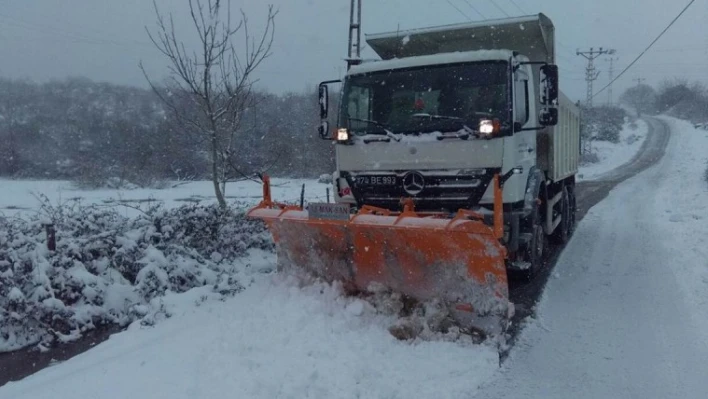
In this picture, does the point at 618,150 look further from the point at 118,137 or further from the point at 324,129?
the point at 324,129

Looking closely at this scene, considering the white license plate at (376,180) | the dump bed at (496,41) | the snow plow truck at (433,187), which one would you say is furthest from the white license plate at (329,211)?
the dump bed at (496,41)

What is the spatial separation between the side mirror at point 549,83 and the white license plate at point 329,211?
2.42m

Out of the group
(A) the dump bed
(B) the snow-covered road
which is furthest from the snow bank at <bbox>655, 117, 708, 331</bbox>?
(A) the dump bed

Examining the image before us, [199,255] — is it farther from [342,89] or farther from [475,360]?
[475,360]

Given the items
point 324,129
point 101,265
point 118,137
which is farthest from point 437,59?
point 118,137

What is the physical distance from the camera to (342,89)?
6.69m

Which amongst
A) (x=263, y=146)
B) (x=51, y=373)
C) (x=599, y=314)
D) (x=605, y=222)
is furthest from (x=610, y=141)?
(x=51, y=373)

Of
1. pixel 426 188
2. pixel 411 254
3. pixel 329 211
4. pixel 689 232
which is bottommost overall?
pixel 689 232

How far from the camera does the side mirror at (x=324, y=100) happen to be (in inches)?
280

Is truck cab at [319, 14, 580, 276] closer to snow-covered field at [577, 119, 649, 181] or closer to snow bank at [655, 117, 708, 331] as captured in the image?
snow bank at [655, 117, 708, 331]

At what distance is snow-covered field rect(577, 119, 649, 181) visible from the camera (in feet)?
118

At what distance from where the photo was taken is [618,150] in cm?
4688

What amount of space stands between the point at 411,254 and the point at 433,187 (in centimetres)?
83

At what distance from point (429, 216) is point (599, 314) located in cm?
224
